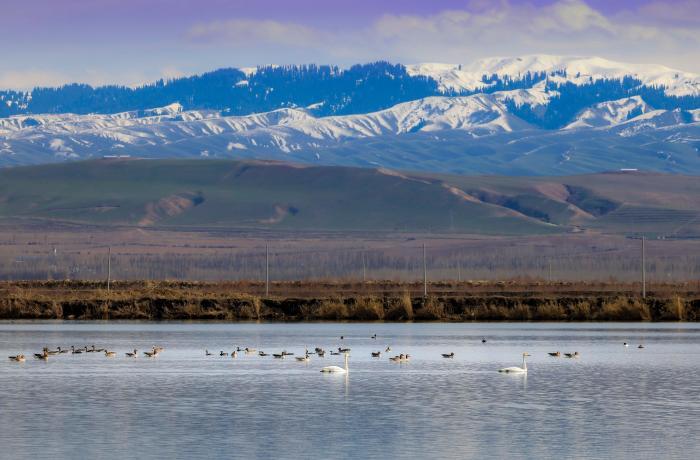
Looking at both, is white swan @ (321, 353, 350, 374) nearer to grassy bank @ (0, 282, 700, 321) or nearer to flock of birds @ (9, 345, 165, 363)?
flock of birds @ (9, 345, 165, 363)

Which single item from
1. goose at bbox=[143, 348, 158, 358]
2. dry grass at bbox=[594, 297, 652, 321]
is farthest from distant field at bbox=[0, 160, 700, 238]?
goose at bbox=[143, 348, 158, 358]

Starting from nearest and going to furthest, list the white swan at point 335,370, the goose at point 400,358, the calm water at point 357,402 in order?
the calm water at point 357,402
the white swan at point 335,370
the goose at point 400,358

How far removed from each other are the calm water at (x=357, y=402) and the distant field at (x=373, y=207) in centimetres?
12100

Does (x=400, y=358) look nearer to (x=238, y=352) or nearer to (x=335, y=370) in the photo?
(x=335, y=370)

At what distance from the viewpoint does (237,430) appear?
85.2 feet

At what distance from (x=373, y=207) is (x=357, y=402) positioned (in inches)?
5960

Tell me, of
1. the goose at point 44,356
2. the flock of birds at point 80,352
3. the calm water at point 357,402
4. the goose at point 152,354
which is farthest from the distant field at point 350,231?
the goose at point 44,356

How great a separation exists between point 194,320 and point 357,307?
262 inches

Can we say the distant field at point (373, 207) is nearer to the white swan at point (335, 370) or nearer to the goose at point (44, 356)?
the goose at point (44, 356)

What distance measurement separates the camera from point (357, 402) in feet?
100

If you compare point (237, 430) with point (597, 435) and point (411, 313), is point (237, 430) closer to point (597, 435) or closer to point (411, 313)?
point (597, 435)

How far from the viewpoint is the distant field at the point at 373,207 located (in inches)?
6708

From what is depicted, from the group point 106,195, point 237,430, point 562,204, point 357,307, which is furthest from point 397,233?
point 237,430

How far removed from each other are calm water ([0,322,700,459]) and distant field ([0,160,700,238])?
12100 cm
